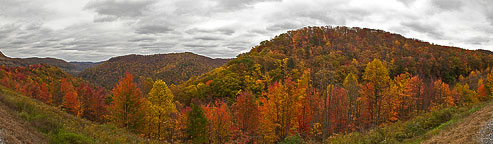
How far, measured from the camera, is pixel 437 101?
45.2 metres

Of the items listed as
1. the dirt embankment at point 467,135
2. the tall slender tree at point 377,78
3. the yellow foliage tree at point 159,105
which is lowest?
the yellow foliage tree at point 159,105

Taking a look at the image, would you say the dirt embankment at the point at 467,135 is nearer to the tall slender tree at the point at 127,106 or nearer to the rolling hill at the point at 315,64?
the rolling hill at the point at 315,64

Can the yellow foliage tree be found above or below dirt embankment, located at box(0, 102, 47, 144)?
below

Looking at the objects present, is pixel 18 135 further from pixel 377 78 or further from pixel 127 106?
pixel 377 78

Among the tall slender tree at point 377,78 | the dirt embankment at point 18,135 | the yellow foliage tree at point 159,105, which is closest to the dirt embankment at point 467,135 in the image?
the dirt embankment at point 18,135

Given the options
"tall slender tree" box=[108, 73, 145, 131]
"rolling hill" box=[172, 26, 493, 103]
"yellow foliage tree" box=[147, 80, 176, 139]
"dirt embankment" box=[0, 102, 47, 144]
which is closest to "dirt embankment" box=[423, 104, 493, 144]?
"rolling hill" box=[172, 26, 493, 103]

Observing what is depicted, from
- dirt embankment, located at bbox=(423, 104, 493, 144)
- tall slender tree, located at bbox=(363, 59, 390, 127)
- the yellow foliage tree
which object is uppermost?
tall slender tree, located at bbox=(363, 59, 390, 127)

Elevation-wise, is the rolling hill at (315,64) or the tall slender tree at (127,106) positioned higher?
the rolling hill at (315,64)

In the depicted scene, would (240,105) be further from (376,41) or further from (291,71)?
(376,41)

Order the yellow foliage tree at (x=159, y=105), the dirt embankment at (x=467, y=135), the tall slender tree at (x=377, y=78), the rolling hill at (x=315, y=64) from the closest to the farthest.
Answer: the dirt embankment at (x=467, y=135), the yellow foliage tree at (x=159, y=105), the tall slender tree at (x=377, y=78), the rolling hill at (x=315, y=64)

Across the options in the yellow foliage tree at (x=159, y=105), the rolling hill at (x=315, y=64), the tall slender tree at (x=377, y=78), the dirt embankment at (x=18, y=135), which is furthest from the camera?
the rolling hill at (x=315, y=64)

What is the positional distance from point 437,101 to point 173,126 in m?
46.1

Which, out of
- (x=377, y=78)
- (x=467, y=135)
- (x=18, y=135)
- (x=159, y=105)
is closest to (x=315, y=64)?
(x=377, y=78)

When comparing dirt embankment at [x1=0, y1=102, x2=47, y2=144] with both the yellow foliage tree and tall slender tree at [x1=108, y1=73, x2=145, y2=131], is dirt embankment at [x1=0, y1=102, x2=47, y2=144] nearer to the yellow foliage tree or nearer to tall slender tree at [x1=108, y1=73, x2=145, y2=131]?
tall slender tree at [x1=108, y1=73, x2=145, y2=131]
